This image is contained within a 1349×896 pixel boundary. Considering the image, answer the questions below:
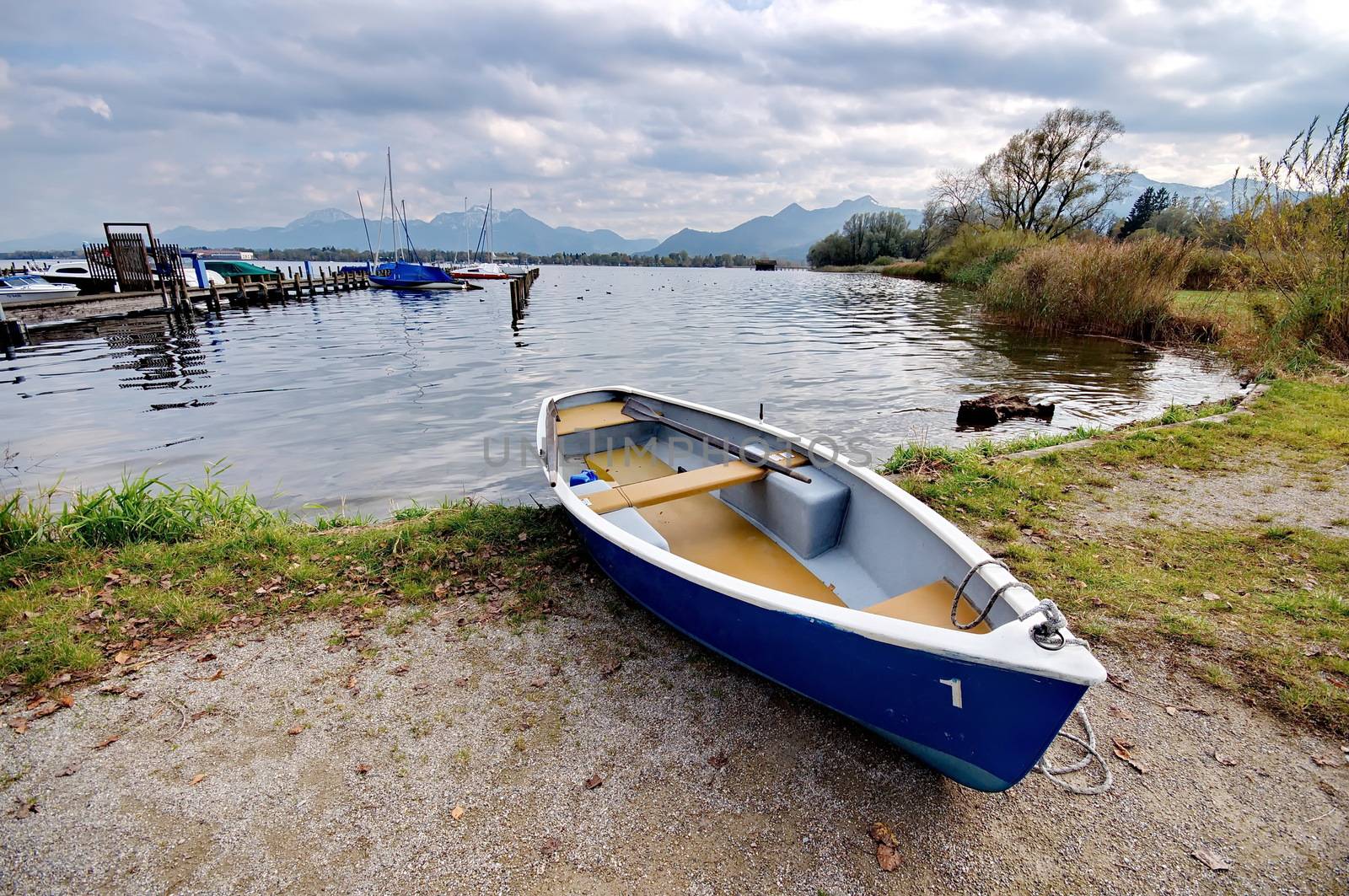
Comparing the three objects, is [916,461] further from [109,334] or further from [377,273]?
[377,273]

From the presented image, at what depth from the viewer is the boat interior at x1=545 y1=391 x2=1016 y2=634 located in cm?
334

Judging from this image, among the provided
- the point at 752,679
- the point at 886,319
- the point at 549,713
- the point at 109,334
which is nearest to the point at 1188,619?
the point at 752,679

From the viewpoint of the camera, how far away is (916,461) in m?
7.14

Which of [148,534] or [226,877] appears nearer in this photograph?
[226,877]

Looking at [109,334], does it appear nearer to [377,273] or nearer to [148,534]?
[148,534]

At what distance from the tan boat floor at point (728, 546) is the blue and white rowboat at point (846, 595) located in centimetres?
2

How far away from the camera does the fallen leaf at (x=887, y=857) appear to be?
101 inches

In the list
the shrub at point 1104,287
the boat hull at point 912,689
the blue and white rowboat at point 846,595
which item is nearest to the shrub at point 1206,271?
the shrub at point 1104,287

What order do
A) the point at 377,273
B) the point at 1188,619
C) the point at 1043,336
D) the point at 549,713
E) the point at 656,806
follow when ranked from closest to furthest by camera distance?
the point at 656,806 → the point at 549,713 → the point at 1188,619 → the point at 1043,336 → the point at 377,273

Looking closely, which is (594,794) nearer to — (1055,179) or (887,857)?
→ (887,857)

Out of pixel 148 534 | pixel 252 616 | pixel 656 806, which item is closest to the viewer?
pixel 656 806

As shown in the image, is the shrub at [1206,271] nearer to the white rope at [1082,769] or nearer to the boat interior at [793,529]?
the boat interior at [793,529]

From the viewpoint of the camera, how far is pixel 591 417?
725 centimetres

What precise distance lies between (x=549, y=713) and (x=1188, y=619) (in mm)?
4247
